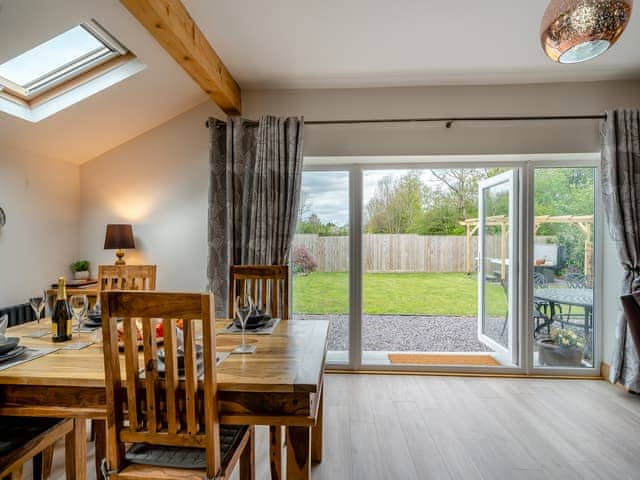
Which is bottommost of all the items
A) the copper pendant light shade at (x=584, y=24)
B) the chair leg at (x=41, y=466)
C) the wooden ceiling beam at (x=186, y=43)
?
the chair leg at (x=41, y=466)

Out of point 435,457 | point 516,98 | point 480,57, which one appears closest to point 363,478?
point 435,457

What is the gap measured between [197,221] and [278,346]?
198cm

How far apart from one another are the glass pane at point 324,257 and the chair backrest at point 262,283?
1.00 metres

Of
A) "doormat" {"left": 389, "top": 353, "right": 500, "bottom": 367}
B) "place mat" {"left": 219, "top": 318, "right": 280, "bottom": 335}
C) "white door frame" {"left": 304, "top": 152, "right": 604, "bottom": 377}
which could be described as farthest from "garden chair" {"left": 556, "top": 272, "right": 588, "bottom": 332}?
"place mat" {"left": 219, "top": 318, "right": 280, "bottom": 335}

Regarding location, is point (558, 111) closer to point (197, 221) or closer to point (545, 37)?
point (545, 37)

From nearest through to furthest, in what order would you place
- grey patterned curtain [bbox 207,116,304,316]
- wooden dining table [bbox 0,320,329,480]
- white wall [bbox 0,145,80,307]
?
wooden dining table [bbox 0,320,329,480] < white wall [bbox 0,145,80,307] < grey patterned curtain [bbox 207,116,304,316]

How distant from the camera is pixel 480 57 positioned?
2.62 meters

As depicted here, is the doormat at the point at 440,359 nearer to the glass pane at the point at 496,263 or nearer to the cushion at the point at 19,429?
the glass pane at the point at 496,263

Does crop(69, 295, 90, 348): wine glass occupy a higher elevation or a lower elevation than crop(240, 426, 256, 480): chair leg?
higher

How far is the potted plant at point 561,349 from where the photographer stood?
3.19 m

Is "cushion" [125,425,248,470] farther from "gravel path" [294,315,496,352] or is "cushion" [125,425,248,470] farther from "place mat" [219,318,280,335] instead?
"gravel path" [294,315,496,352]

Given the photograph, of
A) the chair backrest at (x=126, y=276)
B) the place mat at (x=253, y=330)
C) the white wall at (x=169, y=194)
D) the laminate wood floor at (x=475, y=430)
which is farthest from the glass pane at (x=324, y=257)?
the place mat at (x=253, y=330)

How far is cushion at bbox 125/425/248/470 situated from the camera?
Result: 1204mm

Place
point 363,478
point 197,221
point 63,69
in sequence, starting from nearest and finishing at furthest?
point 363,478
point 63,69
point 197,221
